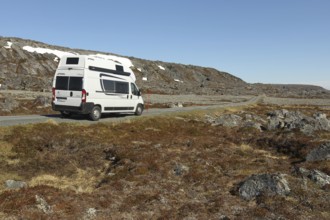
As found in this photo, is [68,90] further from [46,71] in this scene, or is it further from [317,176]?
[46,71]

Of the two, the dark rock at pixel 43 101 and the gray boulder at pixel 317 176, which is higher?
the dark rock at pixel 43 101

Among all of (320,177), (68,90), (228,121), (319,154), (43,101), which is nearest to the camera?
(320,177)

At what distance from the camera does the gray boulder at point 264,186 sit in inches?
472

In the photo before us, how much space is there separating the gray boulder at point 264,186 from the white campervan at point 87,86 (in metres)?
13.5

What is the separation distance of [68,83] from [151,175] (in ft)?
37.5

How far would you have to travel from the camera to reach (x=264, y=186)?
1234cm

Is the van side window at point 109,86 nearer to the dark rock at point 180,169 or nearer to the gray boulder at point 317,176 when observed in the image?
the dark rock at point 180,169

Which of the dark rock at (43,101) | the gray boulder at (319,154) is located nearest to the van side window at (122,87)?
the dark rock at (43,101)

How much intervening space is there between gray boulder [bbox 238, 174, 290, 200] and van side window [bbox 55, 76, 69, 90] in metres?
14.7

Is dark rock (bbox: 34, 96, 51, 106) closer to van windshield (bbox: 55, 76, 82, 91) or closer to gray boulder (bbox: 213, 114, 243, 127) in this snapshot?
van windshield (bbox: 55, 76, 82, 91)

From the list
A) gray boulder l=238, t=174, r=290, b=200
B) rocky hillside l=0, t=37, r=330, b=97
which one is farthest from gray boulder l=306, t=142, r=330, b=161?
rocky hillside l=0, t=37, r=330, b=97

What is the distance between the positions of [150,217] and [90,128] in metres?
12.1

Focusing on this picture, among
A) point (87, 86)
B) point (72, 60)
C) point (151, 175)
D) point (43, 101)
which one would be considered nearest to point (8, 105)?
point (43, 101)

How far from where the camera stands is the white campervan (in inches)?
886
